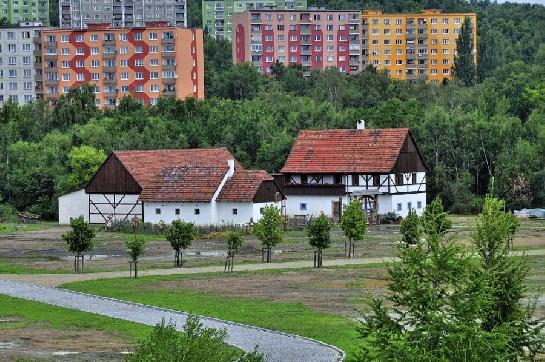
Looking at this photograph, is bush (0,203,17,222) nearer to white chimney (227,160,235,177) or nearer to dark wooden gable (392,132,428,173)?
white chimney (227,160,235,177)

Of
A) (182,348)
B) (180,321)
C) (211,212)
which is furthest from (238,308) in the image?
(211,212)

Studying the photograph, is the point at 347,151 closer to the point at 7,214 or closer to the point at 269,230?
the point at 7,214

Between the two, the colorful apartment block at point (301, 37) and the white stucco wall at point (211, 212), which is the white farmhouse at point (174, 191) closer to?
the white stucco wall at point (211, 212)

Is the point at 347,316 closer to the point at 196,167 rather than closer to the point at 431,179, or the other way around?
the point at 196,167

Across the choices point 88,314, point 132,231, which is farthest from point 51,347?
point 132,231

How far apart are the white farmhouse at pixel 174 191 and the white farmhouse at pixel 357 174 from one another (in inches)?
194

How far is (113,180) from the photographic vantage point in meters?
86.2

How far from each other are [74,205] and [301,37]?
93929 mm

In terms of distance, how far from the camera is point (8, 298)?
163ft

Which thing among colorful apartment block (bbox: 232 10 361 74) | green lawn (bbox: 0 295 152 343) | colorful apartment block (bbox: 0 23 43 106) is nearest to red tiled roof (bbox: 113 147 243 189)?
green lawn (bbox: 0 295 152 343)

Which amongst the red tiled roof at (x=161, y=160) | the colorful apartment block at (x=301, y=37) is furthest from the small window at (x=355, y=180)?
the colorful apartment block at (x=301, y=37)

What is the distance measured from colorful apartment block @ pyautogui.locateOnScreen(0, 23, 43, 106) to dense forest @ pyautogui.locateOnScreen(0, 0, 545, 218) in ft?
70.8

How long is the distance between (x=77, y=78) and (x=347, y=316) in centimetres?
10696

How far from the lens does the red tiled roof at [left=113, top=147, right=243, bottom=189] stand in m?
86.4
